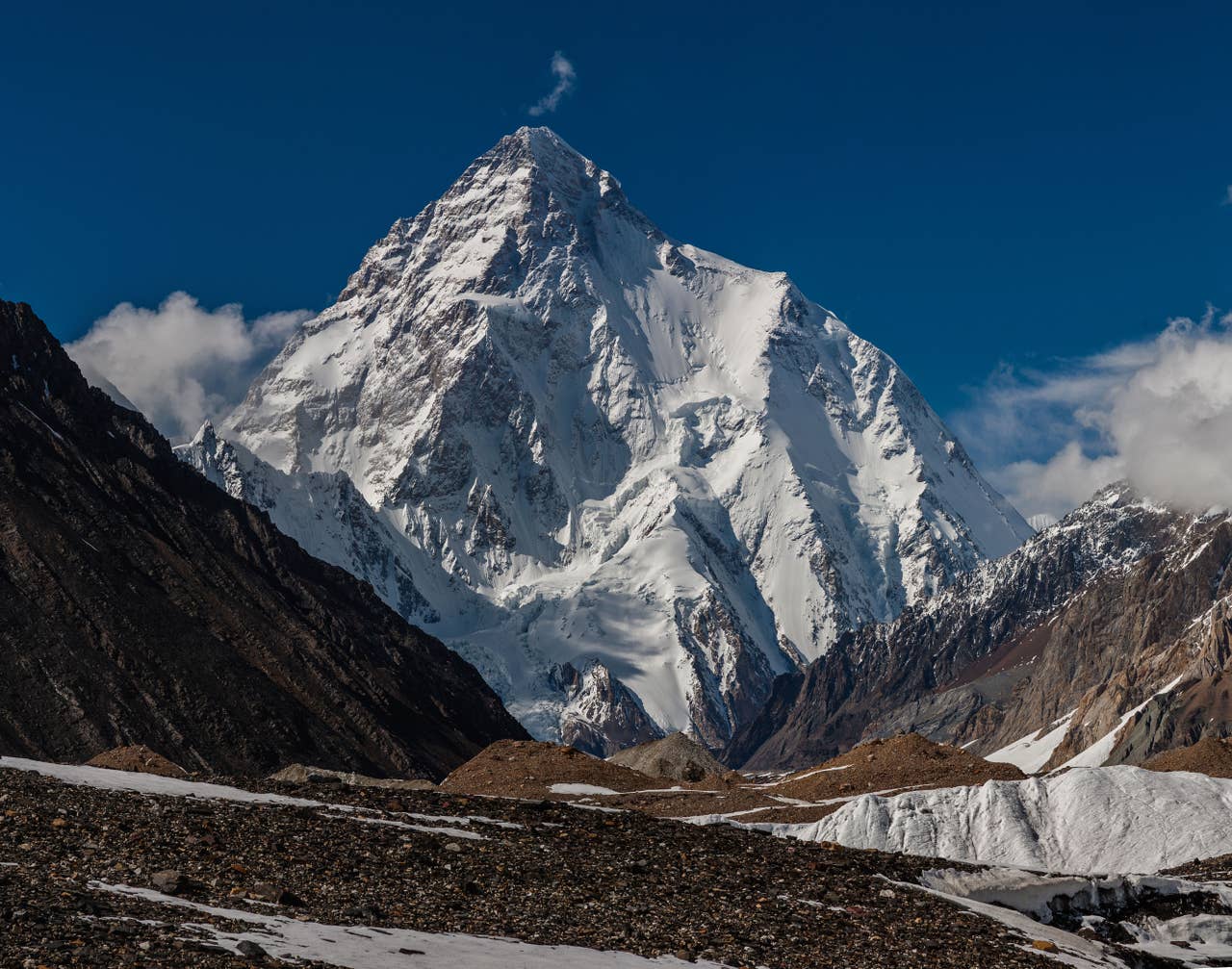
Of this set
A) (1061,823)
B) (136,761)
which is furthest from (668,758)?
(1061,823)

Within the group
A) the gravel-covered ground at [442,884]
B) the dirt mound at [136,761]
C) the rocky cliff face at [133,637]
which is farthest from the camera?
the rocky cliff face at [133,637]

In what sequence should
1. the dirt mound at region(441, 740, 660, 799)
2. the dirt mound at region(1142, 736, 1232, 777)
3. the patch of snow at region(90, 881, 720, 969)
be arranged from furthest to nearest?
the dirt mound at region(1142, 736, 1232, 777) → the dirt mound at region(441, 740, 660, 799) → the patch of snow at region(90, 881, 720, 969)

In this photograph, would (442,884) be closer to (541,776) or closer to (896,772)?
(541,776)

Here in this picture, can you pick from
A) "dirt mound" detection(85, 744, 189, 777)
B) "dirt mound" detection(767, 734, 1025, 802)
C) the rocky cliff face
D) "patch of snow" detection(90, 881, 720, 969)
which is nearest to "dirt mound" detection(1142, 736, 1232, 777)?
"dirt mound" detection(767, 734, 1025, 802)

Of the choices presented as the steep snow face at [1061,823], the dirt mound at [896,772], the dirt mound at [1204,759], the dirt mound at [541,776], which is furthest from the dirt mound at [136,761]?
the dirt mound at [1204,759]

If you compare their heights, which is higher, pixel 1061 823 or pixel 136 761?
pixel 1061 823

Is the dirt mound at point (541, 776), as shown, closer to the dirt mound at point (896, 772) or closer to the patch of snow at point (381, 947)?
the dirt mound at point (896, 772)

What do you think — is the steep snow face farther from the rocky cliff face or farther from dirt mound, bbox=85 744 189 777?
the rocky cliff face
